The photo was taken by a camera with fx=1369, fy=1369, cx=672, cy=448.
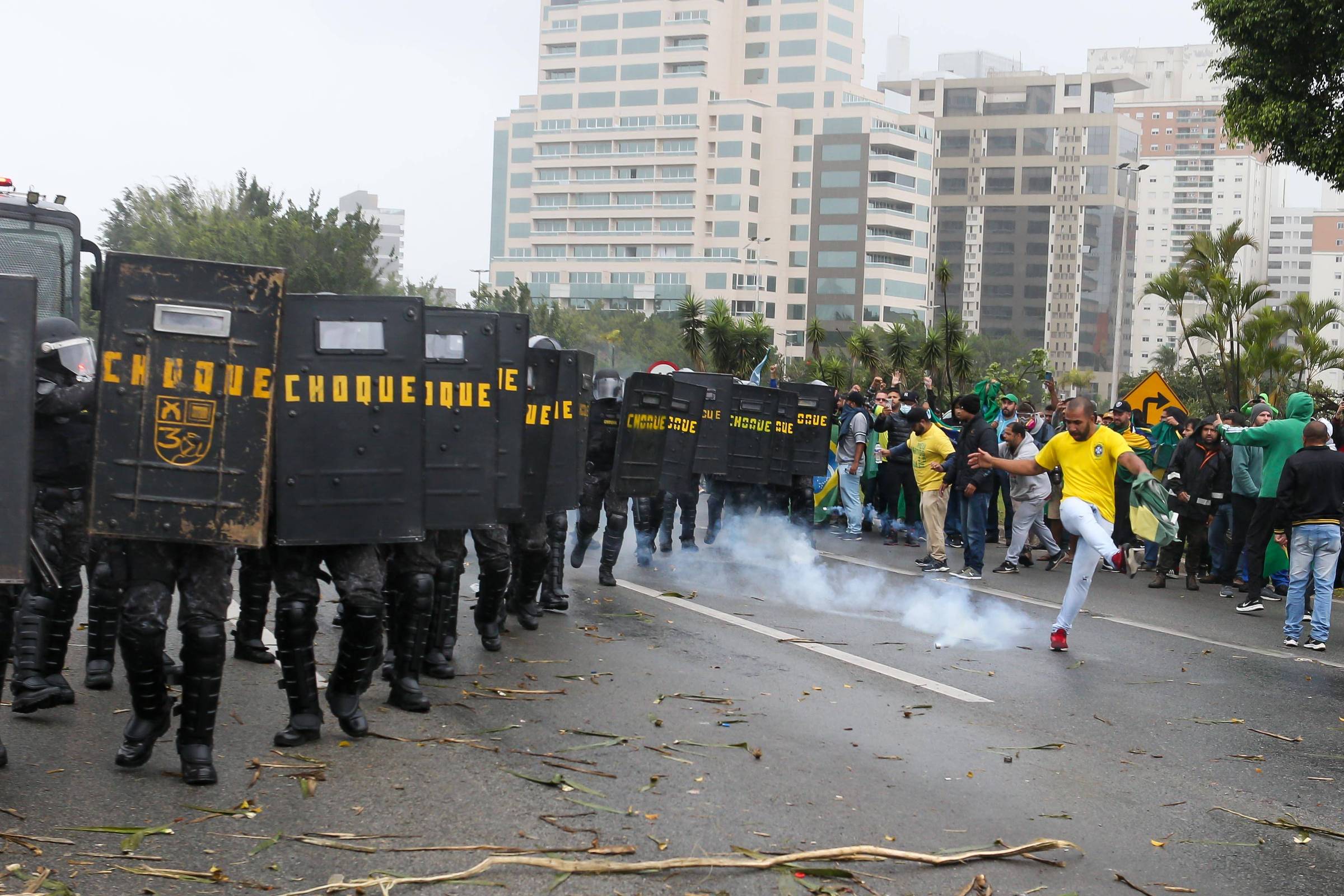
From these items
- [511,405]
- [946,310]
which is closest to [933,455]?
[511,405]

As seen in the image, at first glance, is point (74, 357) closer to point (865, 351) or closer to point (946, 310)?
point (946, 310)

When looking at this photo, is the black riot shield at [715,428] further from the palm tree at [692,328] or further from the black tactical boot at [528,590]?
the palm tree at [692,328]

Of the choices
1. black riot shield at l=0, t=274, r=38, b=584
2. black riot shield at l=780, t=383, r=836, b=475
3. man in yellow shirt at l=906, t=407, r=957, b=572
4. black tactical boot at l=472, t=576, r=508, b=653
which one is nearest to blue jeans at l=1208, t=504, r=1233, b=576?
man in yellow shirt at l=906, t=407, r=957, b=572

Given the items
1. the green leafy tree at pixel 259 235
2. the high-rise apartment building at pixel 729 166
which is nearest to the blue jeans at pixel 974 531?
the green leafy tree at pixel 259 235

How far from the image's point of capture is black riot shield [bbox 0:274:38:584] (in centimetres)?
508

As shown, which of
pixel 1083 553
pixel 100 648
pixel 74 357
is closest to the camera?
pixel 74 357

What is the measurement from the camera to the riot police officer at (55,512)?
5.97 m

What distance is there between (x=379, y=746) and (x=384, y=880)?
1.72m

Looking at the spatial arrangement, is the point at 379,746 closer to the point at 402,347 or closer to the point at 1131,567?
the point at 402,347

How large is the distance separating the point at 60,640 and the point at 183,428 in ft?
6.73

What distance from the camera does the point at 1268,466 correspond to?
12766 millimetres

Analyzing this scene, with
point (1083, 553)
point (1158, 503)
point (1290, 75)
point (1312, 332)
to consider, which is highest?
point (1290, 75)

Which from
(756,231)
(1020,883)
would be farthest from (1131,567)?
(756,231)

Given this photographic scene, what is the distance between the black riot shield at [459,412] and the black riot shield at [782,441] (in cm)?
955
